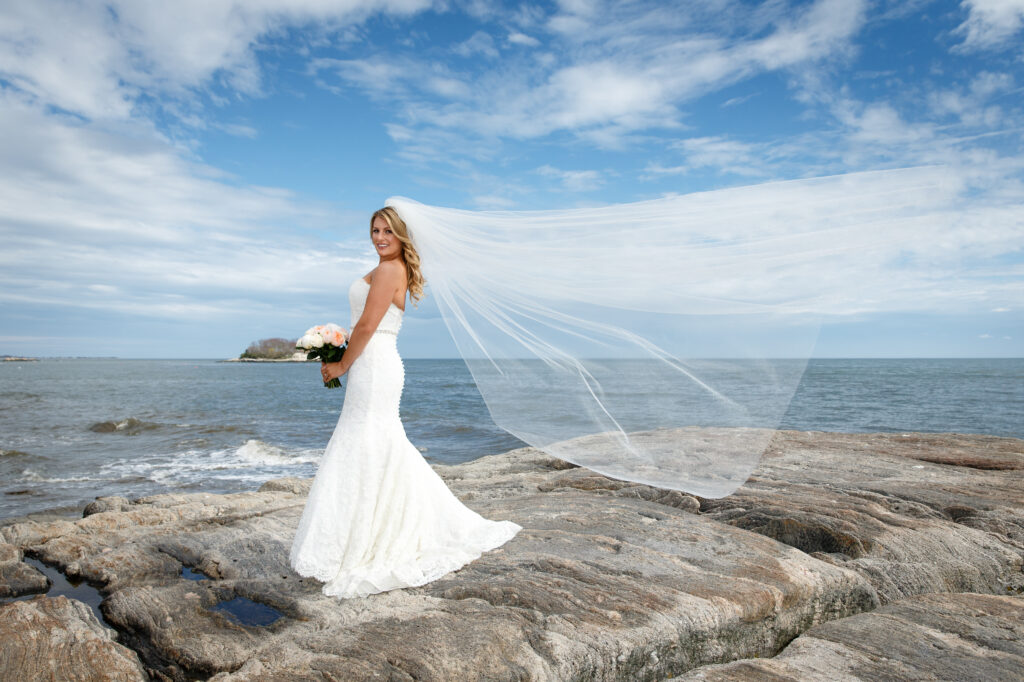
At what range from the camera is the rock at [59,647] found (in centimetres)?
315

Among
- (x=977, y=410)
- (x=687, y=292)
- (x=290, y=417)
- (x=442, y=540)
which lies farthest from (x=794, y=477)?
(x=977, y=410)

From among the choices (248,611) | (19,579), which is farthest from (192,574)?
(19,579)

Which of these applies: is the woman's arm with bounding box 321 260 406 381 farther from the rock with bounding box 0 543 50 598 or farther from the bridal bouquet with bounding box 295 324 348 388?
the rock with bounding box 0 543 50 598

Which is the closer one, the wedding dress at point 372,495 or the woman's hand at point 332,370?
the wedding dress at point 372,495

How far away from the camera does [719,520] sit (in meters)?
5.34

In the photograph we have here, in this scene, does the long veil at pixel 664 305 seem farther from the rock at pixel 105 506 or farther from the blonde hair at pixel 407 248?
the rock at pixel 105 506

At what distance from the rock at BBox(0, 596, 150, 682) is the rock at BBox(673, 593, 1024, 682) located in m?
3.04

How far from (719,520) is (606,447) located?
1255 millimetres

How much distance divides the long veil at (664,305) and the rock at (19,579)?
144 inches

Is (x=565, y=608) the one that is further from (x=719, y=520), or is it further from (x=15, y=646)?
(x=15, y=646)

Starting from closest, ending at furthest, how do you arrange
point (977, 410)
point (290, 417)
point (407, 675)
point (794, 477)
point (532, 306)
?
point (407, 675) → point (532, 306) → point (794, 477) → point (290, 417) → point (977, 410)

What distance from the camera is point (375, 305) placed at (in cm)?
410

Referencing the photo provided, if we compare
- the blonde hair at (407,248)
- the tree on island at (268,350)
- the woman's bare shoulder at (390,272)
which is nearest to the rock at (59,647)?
the woman's bare shoulder at (390,272)

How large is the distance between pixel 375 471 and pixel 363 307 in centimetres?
116
